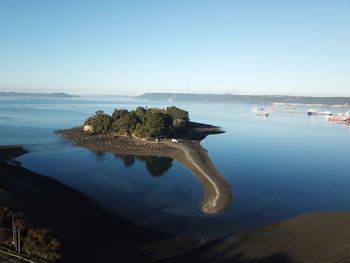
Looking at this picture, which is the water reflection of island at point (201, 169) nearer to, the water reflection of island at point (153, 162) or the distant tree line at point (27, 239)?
the water reflection of island at point (153, 162)

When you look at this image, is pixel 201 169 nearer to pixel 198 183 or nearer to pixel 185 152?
pixel 198 183

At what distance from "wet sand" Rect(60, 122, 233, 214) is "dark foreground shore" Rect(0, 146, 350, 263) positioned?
4.96m

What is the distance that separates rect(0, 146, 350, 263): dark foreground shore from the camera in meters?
14.7

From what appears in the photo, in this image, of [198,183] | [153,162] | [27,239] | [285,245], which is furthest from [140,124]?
[27,239]

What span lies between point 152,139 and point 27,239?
36.9 m

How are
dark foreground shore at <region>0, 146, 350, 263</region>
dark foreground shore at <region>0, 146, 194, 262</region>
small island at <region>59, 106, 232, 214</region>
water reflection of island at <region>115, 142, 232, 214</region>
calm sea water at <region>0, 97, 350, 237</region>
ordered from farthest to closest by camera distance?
small island at <region>59, 106, 232, 214</region>, water reflection of island at <region>115, 142, 232, 214</region>, calm sea water at <region>0, 97, 350, 237</region>, dark foreground shore at <region>0, 146, 350, 263</region>, dark foreground shore at <region>0, 146, 194, 262</region>

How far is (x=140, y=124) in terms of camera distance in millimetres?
52688

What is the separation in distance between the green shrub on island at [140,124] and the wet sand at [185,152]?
1835mm

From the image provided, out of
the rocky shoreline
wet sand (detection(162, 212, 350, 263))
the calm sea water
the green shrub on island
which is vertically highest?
the green shrub on island

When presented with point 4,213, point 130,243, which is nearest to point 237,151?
point 130,243

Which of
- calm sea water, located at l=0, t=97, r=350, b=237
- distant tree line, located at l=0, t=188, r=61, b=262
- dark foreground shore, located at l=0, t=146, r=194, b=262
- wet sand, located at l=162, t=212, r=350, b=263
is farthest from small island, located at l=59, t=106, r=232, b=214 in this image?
distant tree line, located at l=0, t=188, r=61, b=262

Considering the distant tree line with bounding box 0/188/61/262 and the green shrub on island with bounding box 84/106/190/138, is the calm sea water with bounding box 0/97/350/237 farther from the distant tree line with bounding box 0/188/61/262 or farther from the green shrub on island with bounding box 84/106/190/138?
the green shrub on island with bounding box 84/106/190/138

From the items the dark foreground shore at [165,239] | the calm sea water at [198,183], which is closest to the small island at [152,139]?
the calm sea water at [198,183]

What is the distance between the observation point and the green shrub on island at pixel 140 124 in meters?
49.8
